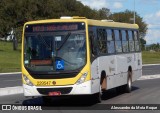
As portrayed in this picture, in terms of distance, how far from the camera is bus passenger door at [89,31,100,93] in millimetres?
16669

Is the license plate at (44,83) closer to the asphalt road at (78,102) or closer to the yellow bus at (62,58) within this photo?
the yellow bus at (62,58)

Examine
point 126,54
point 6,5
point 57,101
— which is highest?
point 6,5

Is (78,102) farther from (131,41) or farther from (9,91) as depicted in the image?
(131,41)

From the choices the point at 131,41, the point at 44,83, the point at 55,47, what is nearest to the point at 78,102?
the point at 44,83

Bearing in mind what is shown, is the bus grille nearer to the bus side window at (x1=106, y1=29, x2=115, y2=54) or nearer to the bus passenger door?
the bus passenger door

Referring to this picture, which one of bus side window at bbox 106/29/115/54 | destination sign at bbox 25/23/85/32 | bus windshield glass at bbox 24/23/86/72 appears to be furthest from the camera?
bus side window at bbox 106/29/115/54

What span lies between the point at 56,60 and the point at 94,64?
4.41 ft

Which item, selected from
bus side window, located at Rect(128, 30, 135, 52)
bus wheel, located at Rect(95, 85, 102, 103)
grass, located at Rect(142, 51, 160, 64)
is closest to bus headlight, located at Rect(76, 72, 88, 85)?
bus wheel, located at Rect(95, 85, 102, 103)

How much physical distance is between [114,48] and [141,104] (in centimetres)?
407

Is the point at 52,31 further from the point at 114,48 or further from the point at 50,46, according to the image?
the point at 114,48

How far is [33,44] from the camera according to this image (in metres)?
16.9

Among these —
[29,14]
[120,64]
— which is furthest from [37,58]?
[29,14]

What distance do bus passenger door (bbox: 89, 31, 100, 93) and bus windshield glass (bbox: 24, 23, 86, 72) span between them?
427 mm

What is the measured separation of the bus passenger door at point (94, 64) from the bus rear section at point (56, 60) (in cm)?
35
